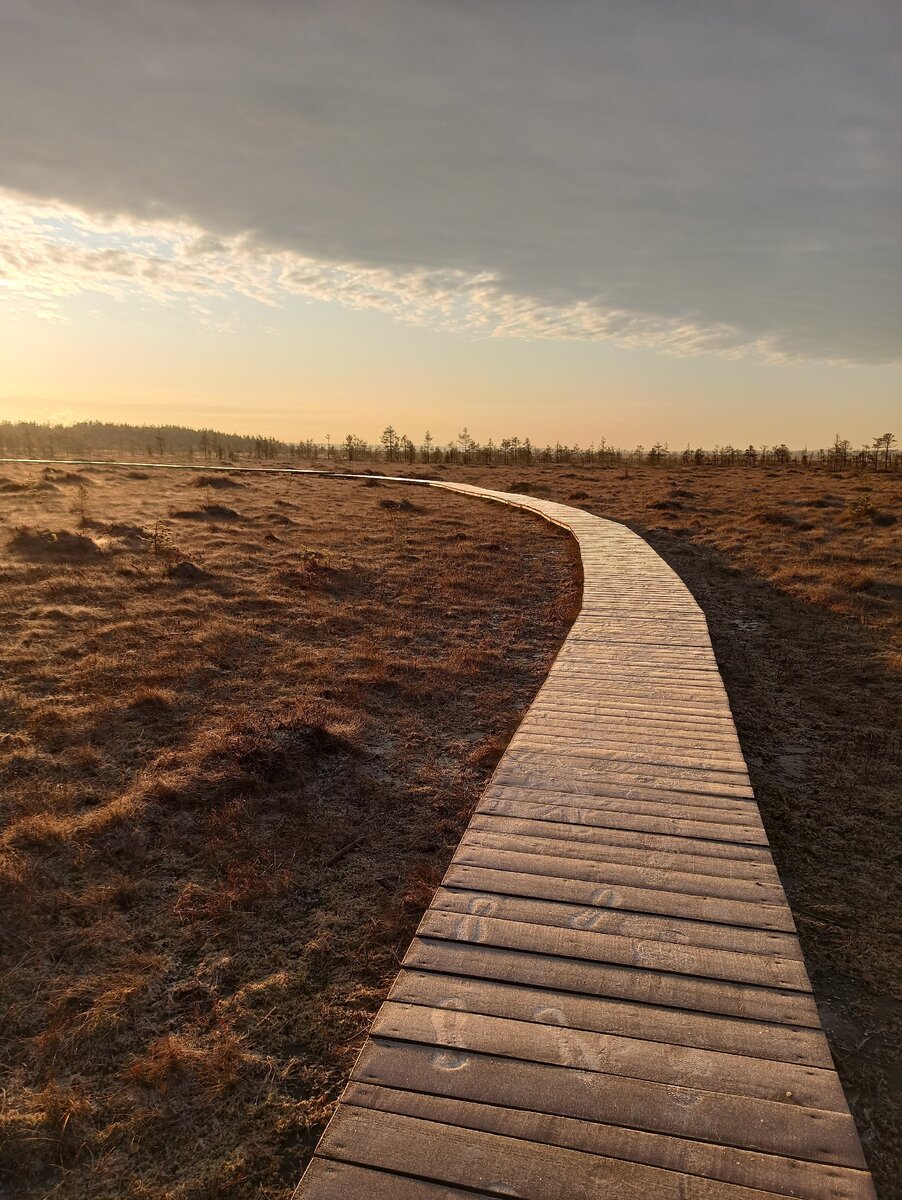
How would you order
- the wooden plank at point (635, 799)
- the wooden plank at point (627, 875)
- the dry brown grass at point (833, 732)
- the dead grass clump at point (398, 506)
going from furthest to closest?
the dead grass clump at point (398, 506), the wooden plank at point (635, 799), the wooden plank at point (627, 875), the dry brown grass at point (833, 732)

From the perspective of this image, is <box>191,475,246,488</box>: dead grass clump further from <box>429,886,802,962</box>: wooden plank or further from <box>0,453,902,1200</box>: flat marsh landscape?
<box>429,886,802,962</box>: wooden plank

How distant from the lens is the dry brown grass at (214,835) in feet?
10.3

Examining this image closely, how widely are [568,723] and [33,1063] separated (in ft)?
14.4

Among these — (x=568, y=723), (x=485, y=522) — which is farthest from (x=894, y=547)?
(x=568, y=723)

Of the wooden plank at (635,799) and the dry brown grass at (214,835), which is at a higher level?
the wooden plank at (635,799)

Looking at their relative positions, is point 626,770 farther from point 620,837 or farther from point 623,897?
point 623,897

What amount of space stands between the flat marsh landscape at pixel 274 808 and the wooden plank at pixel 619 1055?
634 millimetres

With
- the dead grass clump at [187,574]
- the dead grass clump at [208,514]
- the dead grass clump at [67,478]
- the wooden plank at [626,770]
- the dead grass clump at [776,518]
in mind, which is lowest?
the wooden plank at [626,770]

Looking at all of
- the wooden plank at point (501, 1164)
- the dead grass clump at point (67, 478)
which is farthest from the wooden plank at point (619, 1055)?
the dead grass clump at point (67, 478)

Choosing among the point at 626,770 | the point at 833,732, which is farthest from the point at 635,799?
the point at 833,732

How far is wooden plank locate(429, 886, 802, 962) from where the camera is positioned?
351 centimetres

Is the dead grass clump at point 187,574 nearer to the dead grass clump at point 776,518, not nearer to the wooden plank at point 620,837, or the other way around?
the wooden plank at point 620,837

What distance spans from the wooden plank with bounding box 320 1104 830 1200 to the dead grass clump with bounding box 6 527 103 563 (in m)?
13.6

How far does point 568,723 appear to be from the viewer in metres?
6.26
